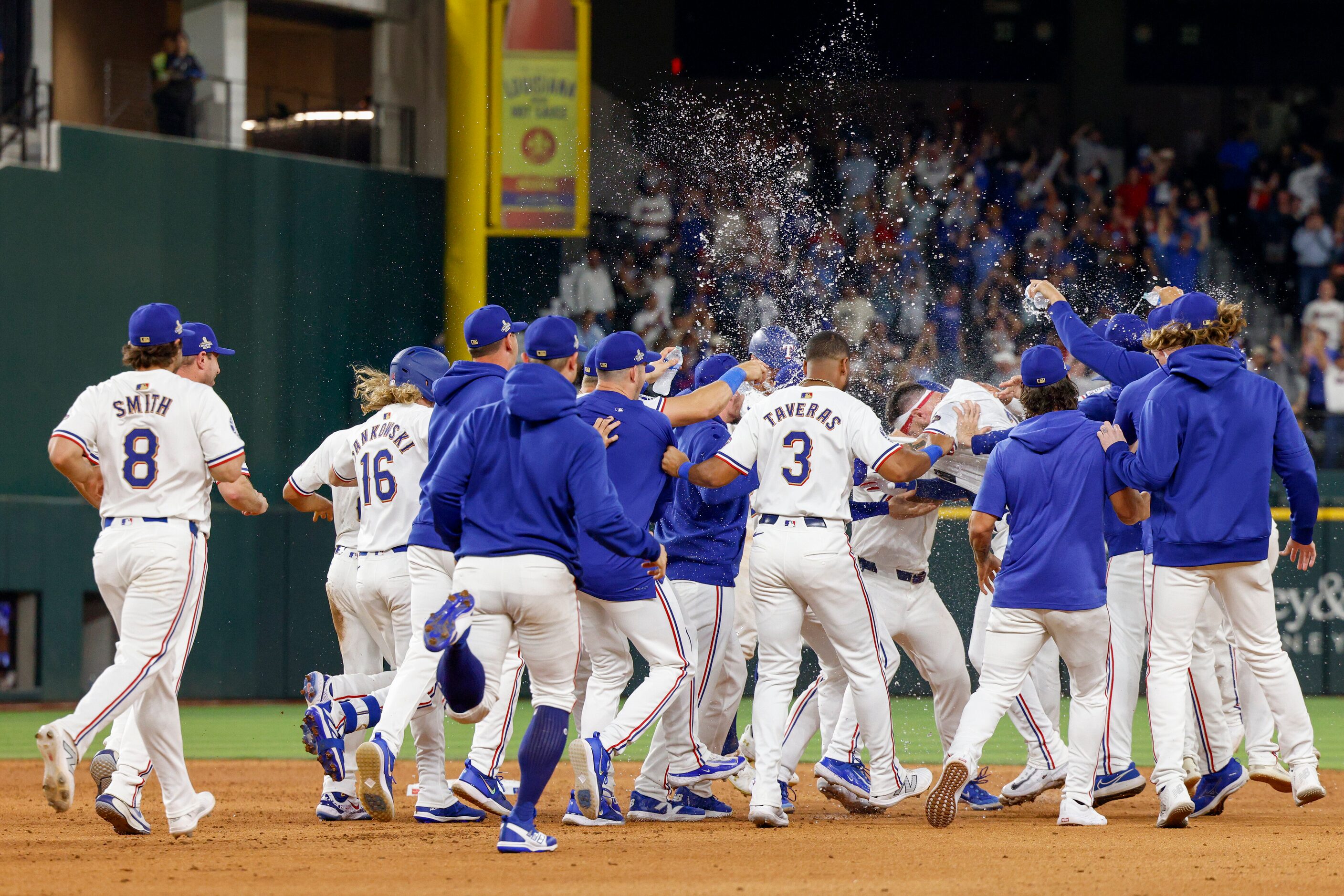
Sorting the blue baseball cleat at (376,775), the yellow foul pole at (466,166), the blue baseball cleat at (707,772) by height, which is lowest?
Answer: the blue baseball cleat at (707,772)

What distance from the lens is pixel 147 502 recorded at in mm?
7086

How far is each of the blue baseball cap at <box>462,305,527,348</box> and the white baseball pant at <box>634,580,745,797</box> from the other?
56.3 inches

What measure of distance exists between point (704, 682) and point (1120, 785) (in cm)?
208

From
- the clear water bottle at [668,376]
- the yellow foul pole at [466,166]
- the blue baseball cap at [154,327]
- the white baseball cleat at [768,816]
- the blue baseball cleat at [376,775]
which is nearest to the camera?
Result: the blue baseball cleat at [376,775]

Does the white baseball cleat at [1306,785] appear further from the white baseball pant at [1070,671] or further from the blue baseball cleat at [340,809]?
the blue baseball cleat at [340,809]

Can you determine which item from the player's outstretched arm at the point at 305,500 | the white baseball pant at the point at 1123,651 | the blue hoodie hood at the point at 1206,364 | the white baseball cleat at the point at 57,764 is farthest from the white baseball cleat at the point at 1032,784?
the white baseball cleat at the point at 57,764

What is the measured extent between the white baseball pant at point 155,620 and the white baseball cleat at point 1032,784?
4.02 meters

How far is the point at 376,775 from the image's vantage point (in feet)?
21.7

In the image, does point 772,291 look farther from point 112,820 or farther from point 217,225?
point 112,820

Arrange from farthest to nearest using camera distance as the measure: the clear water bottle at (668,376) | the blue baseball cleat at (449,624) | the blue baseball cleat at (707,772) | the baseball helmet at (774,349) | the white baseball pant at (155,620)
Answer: the baseball helmet at (774,349)
the clear water bottle at (668,376)
the blue baseball cleat at (707,772)
the white baseball pant at (155,620)
the blue baseball cleat at (449,624)

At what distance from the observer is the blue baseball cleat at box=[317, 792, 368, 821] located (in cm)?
776

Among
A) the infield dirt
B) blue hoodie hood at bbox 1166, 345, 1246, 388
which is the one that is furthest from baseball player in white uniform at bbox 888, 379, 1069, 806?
blue hoodie hood at bbox 1166, 345, 1246, 388

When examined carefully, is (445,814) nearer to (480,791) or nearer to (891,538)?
(480,791)

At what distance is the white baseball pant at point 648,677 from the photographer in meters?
7.26
